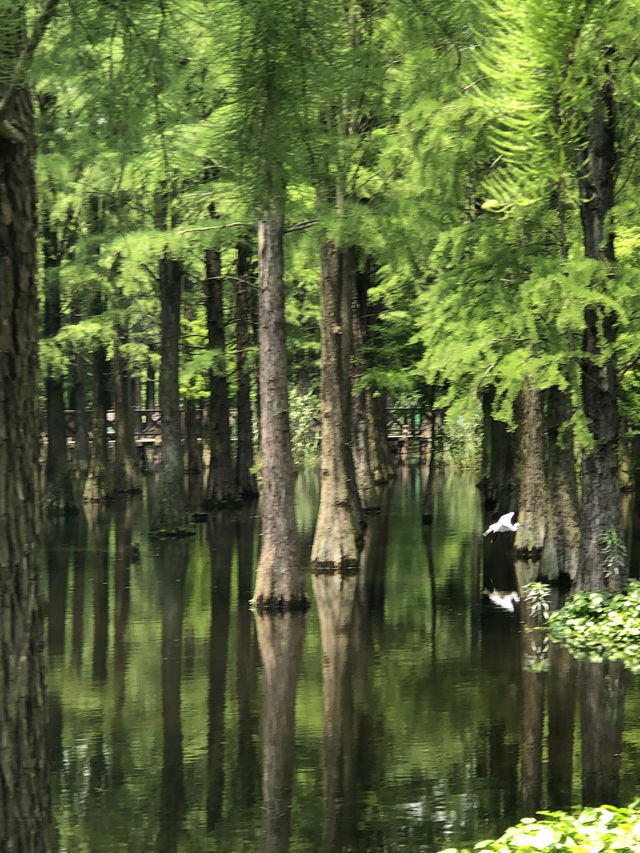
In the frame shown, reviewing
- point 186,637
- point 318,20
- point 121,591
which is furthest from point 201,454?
point 318,20

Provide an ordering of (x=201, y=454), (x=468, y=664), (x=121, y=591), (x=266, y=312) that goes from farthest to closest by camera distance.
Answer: (x=201, y=454) < (x=121, y=591) < (x=266, y=312) < (x=468, y=664)

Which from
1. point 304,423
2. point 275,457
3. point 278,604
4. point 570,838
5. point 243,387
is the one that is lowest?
point 278,604

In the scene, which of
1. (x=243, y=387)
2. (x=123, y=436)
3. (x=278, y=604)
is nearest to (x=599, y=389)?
(x=278, y=604)

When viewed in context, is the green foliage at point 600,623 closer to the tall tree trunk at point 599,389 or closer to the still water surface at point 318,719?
the tall tree trunk at point 599,389

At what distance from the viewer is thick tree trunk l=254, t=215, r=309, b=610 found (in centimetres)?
→ 1897

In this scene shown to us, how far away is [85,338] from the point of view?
33.3m

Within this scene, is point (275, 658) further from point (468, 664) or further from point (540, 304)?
point (540, 304)

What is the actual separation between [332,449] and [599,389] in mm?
7290

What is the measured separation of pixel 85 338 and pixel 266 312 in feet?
47.8

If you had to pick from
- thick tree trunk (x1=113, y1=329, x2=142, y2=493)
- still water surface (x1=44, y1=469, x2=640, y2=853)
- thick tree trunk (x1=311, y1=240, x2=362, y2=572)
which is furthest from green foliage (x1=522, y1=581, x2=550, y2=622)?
thick tree trunk (x1=113, y1=329, x2=142, y2=493)

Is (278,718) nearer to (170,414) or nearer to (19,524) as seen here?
(19,524)

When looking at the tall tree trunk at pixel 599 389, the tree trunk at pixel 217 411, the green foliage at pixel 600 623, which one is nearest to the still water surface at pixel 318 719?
the green foliage at pixel 600 623

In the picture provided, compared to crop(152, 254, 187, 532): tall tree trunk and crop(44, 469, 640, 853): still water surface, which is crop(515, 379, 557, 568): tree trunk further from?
crop(152, 254, 187, 532): tall tree trunk

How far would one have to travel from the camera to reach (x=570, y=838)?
6195mm
